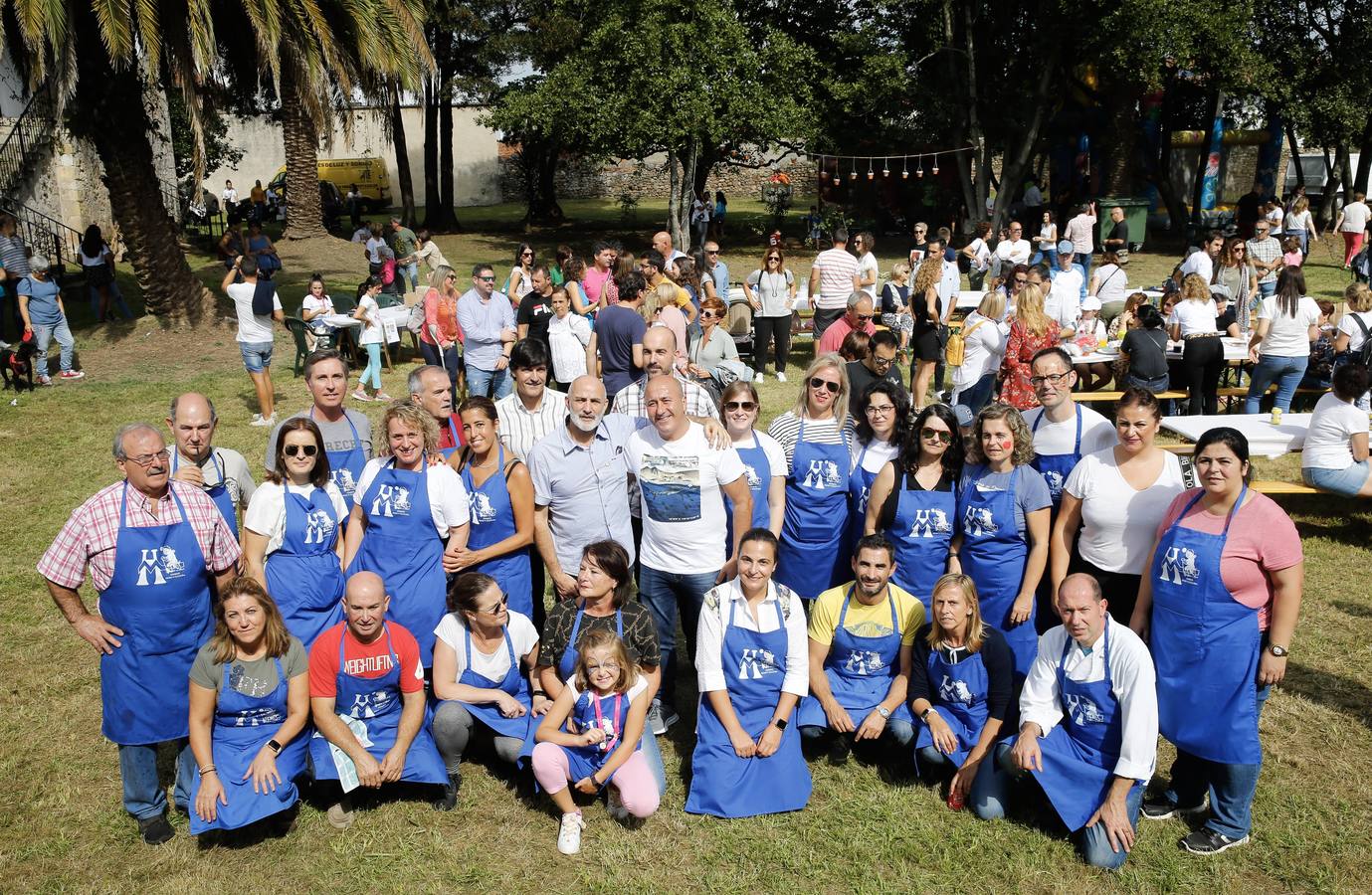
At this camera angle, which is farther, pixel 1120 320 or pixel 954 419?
pixel 1120 320

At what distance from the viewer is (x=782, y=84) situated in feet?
72.4

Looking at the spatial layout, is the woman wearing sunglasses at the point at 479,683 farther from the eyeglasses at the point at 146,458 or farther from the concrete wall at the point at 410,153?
the concrete wall at the point at 410,153

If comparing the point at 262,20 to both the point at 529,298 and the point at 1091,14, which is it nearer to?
the point at 529,298

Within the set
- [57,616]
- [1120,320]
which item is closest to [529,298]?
[57,616]

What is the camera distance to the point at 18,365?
1169 centimetres

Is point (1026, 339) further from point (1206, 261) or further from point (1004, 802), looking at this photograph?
point (1206, 261)

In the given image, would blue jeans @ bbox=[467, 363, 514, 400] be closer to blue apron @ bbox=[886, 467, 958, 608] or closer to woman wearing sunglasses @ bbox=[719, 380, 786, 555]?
woman wearing sunglasses @ bbox=[719, 380, 786, 555]

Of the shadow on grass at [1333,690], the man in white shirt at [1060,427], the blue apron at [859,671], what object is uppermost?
the man in white shirt at [1060,427]

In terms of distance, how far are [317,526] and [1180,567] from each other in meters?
3.57

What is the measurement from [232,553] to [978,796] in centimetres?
329

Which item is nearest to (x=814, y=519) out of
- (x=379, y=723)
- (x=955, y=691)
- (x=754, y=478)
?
(x=754, y=478)

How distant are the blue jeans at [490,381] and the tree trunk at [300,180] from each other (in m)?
13.5

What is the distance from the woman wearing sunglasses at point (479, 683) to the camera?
4434 millimetres

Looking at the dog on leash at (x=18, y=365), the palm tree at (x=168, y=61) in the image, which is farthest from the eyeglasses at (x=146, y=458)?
the dog on leash at (x=18, y=365)
